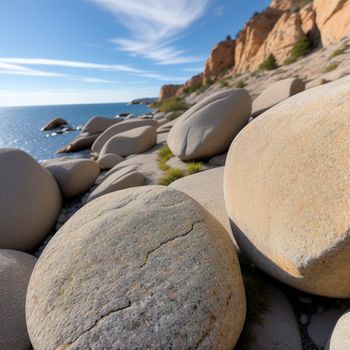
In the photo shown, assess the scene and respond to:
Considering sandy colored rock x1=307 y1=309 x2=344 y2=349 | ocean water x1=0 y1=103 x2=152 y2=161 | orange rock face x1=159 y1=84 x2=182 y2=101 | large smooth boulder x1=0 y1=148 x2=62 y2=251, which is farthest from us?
orange rock face x1=159 y1=84 x2=182 y2=101

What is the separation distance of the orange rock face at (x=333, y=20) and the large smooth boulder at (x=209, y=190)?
21.9 metres

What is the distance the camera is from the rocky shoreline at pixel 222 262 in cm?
130

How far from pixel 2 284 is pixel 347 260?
2.77 metres

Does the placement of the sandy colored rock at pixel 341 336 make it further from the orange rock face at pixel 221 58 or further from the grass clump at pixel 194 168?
the orange rock face at pixel 221 58

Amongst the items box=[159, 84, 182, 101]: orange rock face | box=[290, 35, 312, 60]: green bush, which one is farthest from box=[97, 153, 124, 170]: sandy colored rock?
box=[159, 84, 182, 101]: orange rock face

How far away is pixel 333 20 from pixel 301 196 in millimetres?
26350

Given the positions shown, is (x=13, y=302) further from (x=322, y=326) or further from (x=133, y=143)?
(x=133, y=143)

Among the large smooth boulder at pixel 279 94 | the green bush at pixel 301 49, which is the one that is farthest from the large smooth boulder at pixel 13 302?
the green bush at pixel 301 49

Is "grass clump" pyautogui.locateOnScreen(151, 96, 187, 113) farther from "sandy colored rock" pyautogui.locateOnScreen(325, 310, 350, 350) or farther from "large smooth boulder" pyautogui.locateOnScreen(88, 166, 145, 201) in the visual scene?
"sandy colored rock" pyautogui.locateOnScreen(325, 310, 350, 350)

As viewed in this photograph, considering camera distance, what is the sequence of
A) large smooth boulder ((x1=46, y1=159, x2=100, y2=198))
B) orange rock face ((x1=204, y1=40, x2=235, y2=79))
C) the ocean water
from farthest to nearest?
orange rock face ((x1=204, y1=40, x2=235, y2=79)), the ocean water, large smooth boulder ((x1=46, y1=159, x2=100, y2=198))

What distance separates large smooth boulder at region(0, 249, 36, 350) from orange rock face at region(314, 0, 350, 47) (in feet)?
80.5

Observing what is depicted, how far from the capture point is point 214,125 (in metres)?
4.23

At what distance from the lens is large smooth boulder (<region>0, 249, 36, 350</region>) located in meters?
1.85

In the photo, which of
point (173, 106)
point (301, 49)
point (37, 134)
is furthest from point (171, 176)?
point (37, 134)
